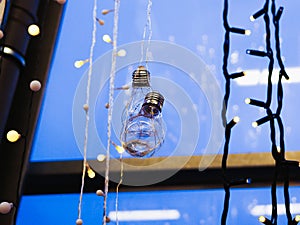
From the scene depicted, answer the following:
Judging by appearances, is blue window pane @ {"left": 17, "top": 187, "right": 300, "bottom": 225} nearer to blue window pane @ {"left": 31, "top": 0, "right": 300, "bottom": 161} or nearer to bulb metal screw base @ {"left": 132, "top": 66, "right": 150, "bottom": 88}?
blue window pane @ {"left": 31, "top": 0, "right": 300, "bottom": 161}

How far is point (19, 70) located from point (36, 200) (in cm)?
36

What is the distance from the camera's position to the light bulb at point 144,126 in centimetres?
84

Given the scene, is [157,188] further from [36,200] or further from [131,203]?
[36,200]

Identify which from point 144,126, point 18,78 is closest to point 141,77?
point 144,126

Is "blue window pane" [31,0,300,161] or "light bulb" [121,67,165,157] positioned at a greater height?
"blue window pane" [31,0,300,161]

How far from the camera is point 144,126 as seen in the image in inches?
33.8

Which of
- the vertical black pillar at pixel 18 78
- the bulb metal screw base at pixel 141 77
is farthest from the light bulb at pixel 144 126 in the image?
the vertical black pillar at pixel 18 78

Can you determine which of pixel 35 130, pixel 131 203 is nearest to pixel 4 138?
pixel 35 130

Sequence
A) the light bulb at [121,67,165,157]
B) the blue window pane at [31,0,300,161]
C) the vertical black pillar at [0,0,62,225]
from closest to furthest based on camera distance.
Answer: the light bulb at [121,67,165,157] → the vertical black pillar at [0,0,62,225] → the blue window pane at [31,0,300,161]

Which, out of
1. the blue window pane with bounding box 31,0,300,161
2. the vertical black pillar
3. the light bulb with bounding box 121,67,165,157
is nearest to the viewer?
the light bulb with bounding box 121,67,165,157

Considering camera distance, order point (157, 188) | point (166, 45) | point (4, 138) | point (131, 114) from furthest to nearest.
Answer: point (166, 45) → point (157, 188) → point (4, 138) → point (131, 114)

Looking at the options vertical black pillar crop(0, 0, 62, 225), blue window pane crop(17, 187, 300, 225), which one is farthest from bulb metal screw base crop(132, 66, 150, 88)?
blue window pane crop(17, 187, 300, 225)

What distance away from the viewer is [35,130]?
1420mm

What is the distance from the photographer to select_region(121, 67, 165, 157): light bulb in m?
0.84
